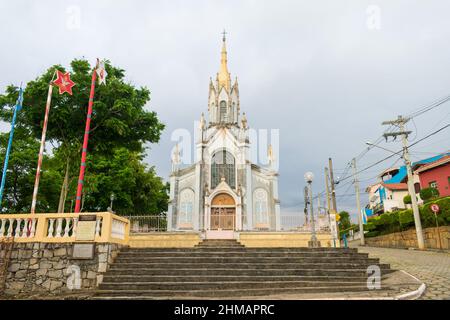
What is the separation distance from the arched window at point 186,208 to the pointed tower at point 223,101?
30.9 ft

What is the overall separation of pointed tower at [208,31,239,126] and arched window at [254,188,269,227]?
9.53 meters

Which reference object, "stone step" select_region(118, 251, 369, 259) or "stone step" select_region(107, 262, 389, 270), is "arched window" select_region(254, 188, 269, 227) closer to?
"stone step" select_region(118, 251, 369, 259)

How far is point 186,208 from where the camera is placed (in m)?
27.5

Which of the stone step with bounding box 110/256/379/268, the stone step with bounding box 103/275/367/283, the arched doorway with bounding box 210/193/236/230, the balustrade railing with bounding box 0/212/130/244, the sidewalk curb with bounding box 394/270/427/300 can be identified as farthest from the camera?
the arched doorway with bounding box 210/193/236/230

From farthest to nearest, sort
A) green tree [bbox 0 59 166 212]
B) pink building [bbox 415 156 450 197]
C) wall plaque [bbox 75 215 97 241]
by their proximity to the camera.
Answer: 1. pink building [bbox 415 156 450 197]
2. green tree [bbox 0 59 166 212]
3. wall plaque [bbox 75 215 97 241]

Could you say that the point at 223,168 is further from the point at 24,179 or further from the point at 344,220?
the point at 344,220

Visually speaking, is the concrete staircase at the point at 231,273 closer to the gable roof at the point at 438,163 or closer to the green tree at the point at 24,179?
the green tree at the point at 24,179

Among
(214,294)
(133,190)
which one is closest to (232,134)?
(133,190)

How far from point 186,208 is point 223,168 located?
5.45 m

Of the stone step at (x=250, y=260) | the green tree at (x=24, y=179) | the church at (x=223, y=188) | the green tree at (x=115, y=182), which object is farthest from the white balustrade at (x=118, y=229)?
the church at (x=223, y=188)

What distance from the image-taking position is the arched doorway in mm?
26656

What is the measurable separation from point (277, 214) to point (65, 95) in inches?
788

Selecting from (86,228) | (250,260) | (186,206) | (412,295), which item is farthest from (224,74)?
(412,295)

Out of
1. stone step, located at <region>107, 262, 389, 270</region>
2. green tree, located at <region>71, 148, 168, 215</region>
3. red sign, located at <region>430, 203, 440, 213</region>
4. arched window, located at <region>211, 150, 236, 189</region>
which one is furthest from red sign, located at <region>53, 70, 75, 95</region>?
red sign, located at <region>430, 203, 440, 213</region>
